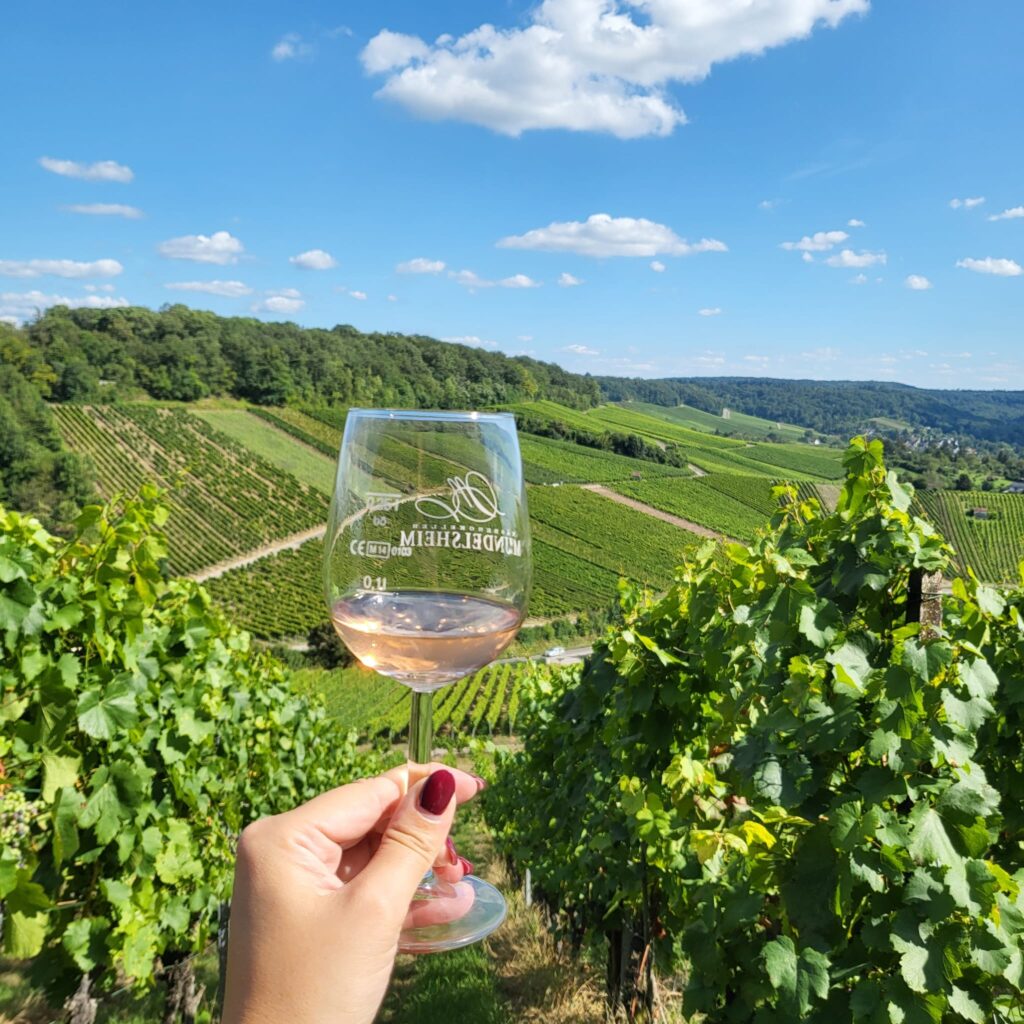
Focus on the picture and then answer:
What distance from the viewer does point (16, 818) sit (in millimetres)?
2852

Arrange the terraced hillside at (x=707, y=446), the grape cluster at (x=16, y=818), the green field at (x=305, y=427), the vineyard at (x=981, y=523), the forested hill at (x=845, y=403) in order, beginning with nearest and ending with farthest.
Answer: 1. the grape cluster at (x=16, y=818)
2. the vineyard at (x=981, y=523)
3. the green field at (x=305, y=427)
4. the terraced hillside at (x=707, y=446)
5. the forested hill at (x=845, y=403)

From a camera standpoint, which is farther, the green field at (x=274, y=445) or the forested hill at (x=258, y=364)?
the forested hill at (x=258, y=364)

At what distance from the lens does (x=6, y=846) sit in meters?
2.74

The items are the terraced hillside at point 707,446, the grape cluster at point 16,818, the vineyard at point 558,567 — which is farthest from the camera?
the terraced hillside at point 707,446

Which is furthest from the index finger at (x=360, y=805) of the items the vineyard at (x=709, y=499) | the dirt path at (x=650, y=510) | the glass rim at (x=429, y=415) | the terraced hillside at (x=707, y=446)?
the terraced hillside at (x=707, y=446)

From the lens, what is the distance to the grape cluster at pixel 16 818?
2711 millimetres

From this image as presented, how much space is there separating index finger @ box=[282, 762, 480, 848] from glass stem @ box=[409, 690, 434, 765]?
0.06 feet

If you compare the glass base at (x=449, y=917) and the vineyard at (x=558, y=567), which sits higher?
the glass base at (x=449, y=917)

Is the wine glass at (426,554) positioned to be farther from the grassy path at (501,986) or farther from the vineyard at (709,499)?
the vineyard at (709,499)

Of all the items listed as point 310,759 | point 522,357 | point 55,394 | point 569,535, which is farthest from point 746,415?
point 310,759

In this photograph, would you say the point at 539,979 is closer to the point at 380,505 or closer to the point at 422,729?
the point at 422,729

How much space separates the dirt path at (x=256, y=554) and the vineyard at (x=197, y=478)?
1.66 feet

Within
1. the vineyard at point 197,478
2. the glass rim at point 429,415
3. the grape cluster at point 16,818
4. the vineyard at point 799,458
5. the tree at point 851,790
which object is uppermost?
the glass rim at point 429,415

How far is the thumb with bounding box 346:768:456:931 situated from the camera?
128 centimetres
